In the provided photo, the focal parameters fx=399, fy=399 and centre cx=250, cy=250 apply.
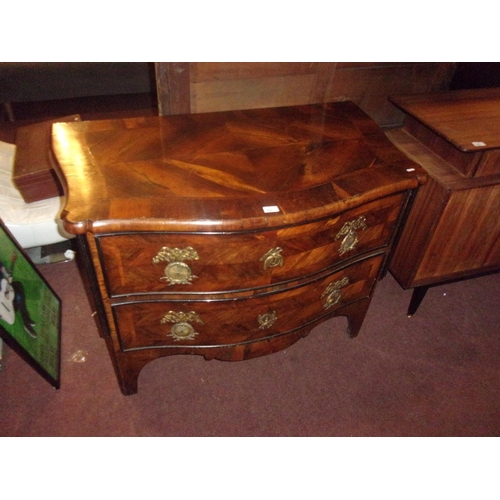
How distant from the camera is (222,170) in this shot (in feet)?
4.34

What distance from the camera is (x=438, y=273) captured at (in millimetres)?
2000

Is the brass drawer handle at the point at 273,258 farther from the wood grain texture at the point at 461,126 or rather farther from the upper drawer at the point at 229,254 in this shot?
the wood grain texture at the point at 461,126

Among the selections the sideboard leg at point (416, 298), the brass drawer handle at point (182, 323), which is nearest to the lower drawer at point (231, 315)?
the brass drawer handle at point (182, 323)

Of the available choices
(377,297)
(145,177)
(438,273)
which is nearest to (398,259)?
(438,273)

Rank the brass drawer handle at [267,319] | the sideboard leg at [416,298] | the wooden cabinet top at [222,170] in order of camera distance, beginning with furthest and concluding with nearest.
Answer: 1. the sideboard leg at [416,298]
2. the brass drawer handle at [267,319]
3. the wooden cabinet top at [222,170]

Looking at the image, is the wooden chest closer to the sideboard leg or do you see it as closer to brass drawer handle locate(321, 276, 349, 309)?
brass drawer handle locate(321, 276, 349, 309)

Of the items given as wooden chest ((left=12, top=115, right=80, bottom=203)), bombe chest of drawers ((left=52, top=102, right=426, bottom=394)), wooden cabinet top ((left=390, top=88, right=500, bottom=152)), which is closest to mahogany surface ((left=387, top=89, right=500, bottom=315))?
wooden cabinet top ((left=390, top=88, right=500, bottom=152))

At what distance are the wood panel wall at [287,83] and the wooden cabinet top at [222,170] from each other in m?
0.44

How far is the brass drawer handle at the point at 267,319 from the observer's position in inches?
59.5

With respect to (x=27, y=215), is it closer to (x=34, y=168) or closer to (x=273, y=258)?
(x=34, y=168)

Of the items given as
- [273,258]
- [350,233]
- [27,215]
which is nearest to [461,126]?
[350,233]

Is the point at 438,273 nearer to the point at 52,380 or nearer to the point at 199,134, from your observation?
the point at 199,134

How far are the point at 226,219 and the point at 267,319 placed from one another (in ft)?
1.77

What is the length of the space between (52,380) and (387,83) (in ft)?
7.78
